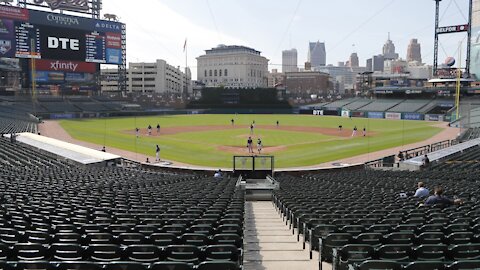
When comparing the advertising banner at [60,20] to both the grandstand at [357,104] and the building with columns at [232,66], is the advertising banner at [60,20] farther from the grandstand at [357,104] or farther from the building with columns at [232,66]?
the building with columns at [232,66]

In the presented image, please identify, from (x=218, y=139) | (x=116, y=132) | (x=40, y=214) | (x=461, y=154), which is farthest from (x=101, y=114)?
(x=40, y=214)

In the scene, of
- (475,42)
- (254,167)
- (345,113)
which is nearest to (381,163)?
(254,167)

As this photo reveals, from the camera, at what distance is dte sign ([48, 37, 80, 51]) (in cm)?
8225

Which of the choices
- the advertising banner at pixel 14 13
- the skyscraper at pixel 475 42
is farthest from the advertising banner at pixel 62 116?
the skyscraper at pixel 475 42

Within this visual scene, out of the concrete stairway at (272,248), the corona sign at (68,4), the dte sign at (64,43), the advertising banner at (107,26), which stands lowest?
the concrete stairway at (272,248)

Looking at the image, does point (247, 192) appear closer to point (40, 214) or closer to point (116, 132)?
point (40, 214)

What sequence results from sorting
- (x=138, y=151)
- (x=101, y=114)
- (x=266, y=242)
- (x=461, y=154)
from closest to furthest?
(x=266, y=242) < (x=461, y=154) < (x=138, y=151) < (x=101, y=114)

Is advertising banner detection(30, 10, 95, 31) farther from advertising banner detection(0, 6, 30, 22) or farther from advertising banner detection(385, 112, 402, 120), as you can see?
advertising banner detection(385, 112, 402, 120)

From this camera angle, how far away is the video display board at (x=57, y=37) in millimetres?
77625

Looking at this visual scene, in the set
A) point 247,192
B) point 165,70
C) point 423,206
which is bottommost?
point 247,192

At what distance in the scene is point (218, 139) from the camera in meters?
51.0

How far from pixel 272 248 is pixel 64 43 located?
84.7 meters

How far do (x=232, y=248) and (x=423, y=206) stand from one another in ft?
24.1

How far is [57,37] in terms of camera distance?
8281cm
